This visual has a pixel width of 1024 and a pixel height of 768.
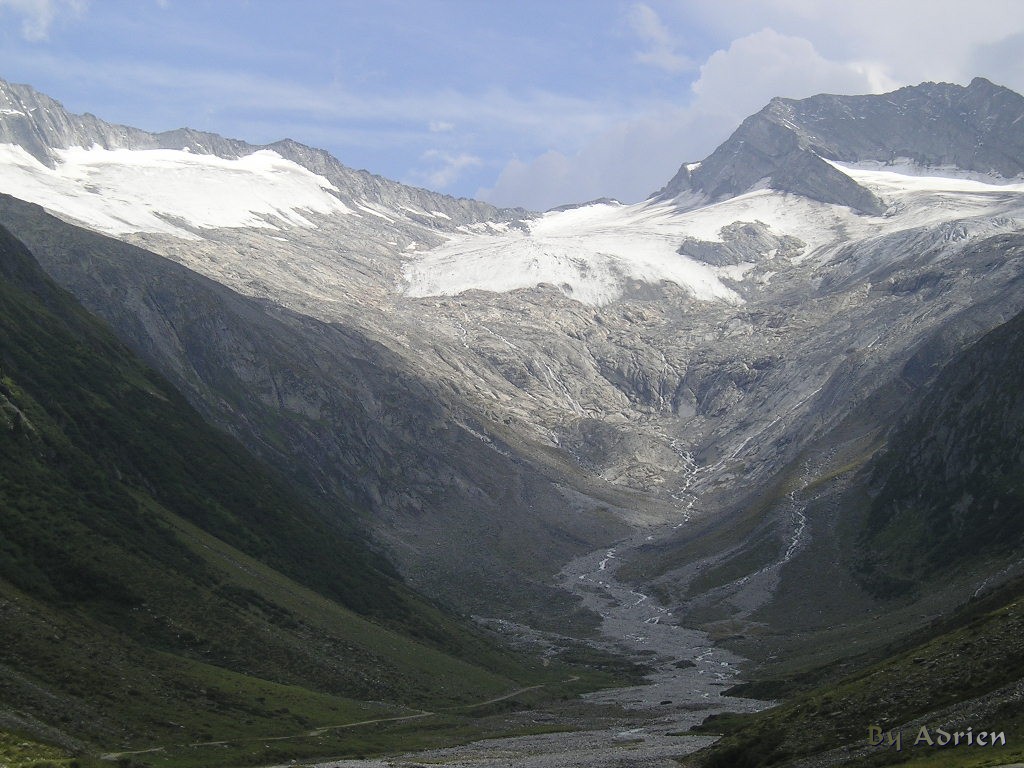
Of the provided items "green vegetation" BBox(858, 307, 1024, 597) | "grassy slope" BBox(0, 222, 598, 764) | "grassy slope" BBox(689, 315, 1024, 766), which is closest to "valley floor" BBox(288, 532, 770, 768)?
"grassy slope" BBox(689, 315, 1024, 766)

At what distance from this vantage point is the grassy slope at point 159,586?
73.7 m

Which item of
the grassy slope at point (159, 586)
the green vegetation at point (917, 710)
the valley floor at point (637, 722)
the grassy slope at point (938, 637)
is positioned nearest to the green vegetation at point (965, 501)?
the grassy slope at point (938, 637)

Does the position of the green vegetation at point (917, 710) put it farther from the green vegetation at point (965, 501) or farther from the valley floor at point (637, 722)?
the green vegetation at point (965, 501)

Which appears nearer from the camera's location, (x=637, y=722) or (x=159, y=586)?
(x=159, y=586)

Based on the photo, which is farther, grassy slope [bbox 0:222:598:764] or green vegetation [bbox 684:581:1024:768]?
grassy slope [bbox 0:222:598:764]

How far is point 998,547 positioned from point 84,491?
126166mm

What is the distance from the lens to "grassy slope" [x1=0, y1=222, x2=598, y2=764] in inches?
2901

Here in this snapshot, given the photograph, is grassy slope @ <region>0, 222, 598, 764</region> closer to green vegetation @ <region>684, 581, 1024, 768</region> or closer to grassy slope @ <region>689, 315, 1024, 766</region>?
green vegetation @ <region>684, 581, 1024, 768</region>

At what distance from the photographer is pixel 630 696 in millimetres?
126062

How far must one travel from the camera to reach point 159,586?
99.5m

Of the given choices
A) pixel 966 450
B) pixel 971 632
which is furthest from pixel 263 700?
pixel 966 450

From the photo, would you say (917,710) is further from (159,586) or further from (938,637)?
(159,586)

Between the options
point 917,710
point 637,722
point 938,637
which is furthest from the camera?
point 637,722

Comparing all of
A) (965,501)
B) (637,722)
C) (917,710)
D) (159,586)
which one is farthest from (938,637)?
(965,501)
